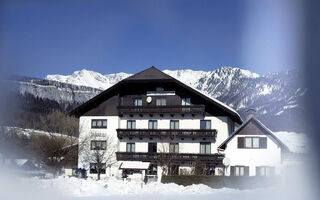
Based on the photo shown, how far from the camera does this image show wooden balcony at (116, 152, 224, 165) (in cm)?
934

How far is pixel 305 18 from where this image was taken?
2762 millimetres

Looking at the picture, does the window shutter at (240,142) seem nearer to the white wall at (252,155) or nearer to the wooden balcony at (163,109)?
the white wall at (252,155)

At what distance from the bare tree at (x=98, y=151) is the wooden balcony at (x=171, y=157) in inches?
Result: 9.2

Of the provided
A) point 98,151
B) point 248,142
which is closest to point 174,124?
point 98,151

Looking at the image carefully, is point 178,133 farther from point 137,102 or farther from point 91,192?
point 91,192

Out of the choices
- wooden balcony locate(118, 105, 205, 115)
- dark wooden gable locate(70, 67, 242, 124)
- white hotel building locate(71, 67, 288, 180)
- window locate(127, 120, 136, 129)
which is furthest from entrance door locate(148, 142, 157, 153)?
dark wooden gable locate(70, 67, 242, 124)

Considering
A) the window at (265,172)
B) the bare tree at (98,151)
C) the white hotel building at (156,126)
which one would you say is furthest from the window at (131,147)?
the window at (265,172)

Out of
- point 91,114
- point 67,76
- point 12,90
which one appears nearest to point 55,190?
point 12,90

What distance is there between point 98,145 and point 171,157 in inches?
60.2

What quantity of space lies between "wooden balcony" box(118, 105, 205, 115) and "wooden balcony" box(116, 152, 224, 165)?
872 millimetres

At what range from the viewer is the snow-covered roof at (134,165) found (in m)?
9.55

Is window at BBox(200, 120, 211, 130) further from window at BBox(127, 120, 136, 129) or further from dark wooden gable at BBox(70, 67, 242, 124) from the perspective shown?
window at BBox(127, 120, 136, 129)

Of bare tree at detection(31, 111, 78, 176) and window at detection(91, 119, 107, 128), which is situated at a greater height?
window at detection(91, 119, 107, 128)

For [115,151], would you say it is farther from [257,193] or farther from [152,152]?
[257,193]
